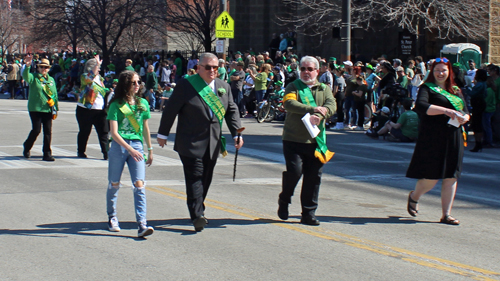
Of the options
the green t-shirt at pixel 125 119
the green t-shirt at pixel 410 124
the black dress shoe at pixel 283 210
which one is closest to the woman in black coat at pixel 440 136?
the black dress shoe at pixel 283 210

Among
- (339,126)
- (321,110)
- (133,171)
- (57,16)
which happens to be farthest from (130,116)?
(57,16)

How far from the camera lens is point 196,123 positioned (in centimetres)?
688

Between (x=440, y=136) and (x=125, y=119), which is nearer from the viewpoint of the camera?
(x=125, y=119)

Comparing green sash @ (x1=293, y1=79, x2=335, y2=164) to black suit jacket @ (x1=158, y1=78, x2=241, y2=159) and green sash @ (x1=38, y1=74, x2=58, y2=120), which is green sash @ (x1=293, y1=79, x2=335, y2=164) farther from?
green sash @ (x1=38, y1=74, x2=58, y2=120)

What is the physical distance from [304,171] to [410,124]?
9330 mm

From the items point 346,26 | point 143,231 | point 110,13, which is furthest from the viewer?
point 110,13

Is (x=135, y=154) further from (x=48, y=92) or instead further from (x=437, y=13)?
(x=437, y=13)

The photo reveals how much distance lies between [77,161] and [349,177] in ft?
15.6

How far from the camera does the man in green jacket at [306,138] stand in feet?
23.4

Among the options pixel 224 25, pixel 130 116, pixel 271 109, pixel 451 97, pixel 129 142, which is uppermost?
pixel 224 25

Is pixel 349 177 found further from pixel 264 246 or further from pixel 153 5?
pixel 153 5

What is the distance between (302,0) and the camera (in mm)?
29625

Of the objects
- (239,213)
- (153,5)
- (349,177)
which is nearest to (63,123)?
(349,177)

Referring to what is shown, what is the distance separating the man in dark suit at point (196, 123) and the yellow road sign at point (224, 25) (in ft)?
55.8
